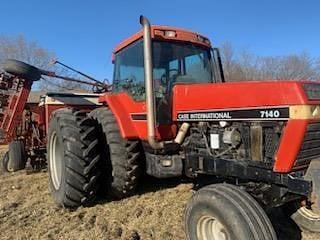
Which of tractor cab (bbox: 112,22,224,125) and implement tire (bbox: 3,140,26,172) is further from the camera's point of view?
implement tire (bbox: 3,140,26,172)

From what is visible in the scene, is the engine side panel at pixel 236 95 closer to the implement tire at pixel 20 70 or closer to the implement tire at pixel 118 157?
the implement tire at pixel 118 157

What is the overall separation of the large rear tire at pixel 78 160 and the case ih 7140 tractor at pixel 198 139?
0.5 inches

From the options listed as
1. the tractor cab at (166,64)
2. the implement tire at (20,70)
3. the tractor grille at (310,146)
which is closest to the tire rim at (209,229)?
the tractor grille at (310,146)

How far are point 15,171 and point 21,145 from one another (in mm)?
534

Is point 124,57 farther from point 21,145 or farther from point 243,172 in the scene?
point 21,145

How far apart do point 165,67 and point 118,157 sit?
125cm

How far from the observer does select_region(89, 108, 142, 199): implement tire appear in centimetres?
510

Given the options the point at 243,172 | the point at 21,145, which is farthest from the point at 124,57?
the point at 21,145

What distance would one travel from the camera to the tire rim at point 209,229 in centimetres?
367

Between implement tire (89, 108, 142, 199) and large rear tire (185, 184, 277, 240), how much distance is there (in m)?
1.43

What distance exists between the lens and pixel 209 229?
3.76 m

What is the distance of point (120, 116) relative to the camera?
17.0 feet

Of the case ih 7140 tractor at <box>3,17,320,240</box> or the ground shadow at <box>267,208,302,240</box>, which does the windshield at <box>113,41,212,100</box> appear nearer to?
the case ih 7140 tractor at <box>3,17,320,240</box>

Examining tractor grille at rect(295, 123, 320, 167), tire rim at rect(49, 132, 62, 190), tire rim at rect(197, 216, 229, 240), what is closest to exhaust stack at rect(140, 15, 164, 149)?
tire rim at rect(197, 216, 229, 240)
